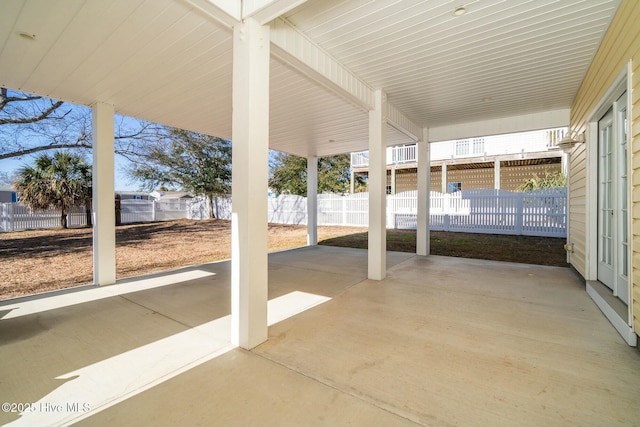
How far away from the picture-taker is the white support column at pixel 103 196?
4293 mm

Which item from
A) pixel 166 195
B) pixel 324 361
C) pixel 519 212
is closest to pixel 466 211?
pixel 519 212

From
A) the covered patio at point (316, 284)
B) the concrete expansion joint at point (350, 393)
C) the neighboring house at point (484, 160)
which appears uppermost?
the neighboring house at point (484, 160)

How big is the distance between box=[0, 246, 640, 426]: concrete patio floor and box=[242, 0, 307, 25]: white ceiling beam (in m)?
2.79

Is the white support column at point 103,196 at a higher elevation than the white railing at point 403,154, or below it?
below

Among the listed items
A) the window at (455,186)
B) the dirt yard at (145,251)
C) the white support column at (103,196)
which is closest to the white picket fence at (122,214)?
the dirt yard at (145,251)

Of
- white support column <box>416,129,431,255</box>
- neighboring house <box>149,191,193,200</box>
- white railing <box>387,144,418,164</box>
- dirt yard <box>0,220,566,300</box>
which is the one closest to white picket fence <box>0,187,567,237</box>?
dirt yard <box>0,220,566,300</box>

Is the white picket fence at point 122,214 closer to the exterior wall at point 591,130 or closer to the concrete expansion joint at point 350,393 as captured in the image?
the concrete expansion joint at point 350,393

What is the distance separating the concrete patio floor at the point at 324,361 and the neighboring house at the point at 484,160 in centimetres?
1080

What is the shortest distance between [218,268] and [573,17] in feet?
20.1

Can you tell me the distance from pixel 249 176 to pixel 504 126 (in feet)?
19.5

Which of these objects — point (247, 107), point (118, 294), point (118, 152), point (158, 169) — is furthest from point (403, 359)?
point (158, 169)

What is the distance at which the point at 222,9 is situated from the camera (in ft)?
7.46

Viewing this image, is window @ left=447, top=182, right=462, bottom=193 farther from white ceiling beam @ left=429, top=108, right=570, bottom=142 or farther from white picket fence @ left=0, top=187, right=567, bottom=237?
white ceiling beam @ left=429, top=108, right=570, bottom=142

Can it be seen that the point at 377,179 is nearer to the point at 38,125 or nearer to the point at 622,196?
the point at 622,196
